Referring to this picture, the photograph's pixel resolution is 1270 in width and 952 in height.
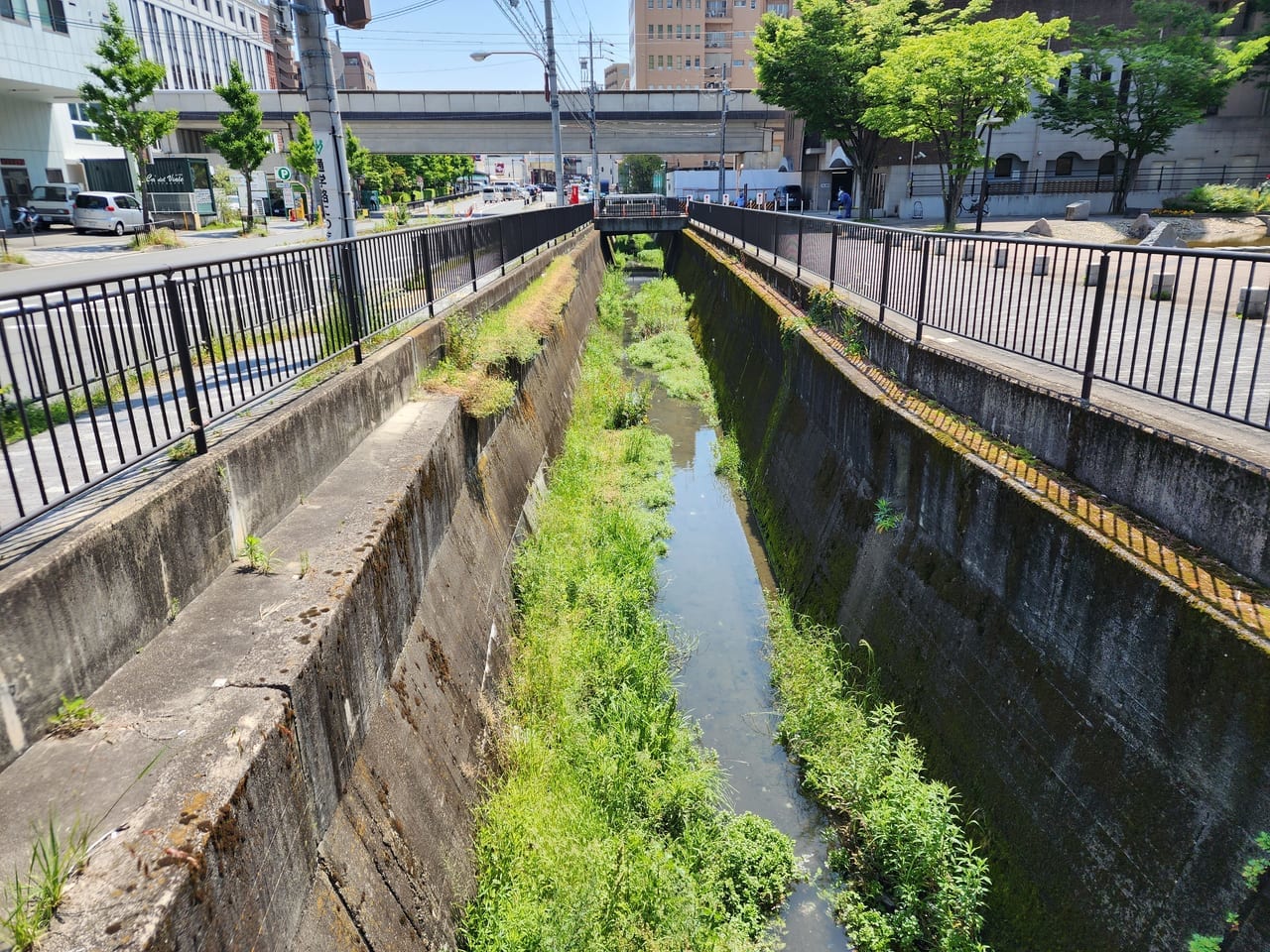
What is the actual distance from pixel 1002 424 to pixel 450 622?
14.4 ft

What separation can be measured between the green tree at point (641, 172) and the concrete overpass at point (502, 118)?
4080 cm

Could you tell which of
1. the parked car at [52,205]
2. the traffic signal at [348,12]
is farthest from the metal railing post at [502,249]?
the parked car at [52,205]

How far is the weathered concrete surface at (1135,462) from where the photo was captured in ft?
13.1

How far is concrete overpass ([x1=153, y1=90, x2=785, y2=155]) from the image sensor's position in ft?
174

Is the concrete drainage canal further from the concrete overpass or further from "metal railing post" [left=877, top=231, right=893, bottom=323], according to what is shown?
the concrete overpass

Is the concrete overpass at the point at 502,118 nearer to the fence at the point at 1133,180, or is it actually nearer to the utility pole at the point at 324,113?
the fence at the point at 1133,180

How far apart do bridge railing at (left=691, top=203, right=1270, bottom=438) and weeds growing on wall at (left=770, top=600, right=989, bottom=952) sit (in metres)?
2.83

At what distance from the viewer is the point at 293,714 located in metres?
3.38

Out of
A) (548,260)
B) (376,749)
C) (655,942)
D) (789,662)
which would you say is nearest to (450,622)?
(376,749)

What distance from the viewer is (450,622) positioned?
6184 mm

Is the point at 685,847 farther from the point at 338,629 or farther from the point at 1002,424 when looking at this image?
the point at 1002,424

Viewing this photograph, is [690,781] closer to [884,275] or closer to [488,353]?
[488,353]

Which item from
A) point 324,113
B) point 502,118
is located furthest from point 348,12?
point 502,118

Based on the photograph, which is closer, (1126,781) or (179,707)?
(179,707)
